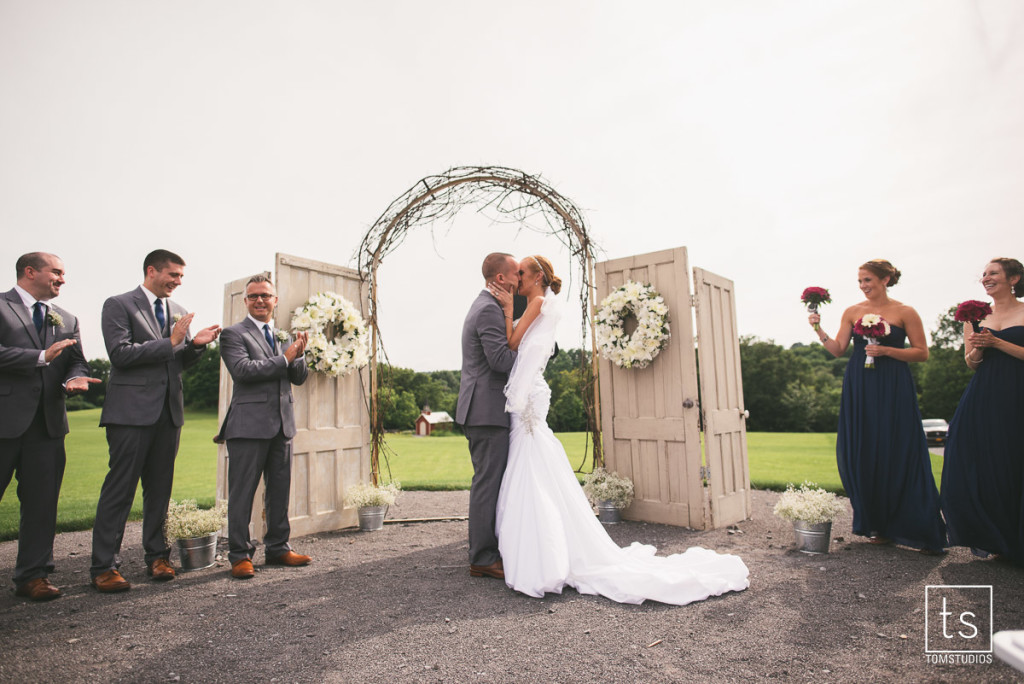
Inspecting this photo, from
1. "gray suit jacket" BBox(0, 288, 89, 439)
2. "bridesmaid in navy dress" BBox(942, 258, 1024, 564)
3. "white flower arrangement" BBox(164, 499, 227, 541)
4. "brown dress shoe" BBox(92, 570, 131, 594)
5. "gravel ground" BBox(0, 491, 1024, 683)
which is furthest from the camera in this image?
"white flower arrangement" BBox(164, 499, 227, 541)

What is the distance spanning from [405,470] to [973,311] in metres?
11.6

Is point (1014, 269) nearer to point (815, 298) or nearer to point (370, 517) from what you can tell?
point (815, 298)

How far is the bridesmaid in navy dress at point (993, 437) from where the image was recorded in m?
4.57

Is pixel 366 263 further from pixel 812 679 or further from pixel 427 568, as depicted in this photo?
pixel 812 679

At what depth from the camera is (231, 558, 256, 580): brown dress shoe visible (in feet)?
15.0

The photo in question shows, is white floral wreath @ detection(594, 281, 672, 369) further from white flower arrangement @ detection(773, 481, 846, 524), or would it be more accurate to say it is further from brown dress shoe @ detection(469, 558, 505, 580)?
brown dress shoe @ detection(469, 558, 505, 580)

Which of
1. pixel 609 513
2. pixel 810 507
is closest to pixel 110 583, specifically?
pixel 609 513

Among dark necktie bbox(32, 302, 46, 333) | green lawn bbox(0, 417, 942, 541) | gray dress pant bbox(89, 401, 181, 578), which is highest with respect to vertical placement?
dark necktie bbox(32, 302, 46, 333)

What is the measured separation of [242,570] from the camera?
15.0 ft

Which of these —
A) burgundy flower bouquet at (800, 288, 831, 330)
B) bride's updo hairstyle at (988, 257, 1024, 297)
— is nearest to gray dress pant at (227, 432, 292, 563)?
burgundy flower bouquet at (800, 288, 831, 330)

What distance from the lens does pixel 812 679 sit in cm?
272

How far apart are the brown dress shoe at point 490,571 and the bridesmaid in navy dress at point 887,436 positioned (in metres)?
3.33

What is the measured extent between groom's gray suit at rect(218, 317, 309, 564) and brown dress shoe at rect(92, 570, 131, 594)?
0.73m

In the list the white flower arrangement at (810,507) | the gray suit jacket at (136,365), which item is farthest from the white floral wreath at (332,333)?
the white flower arrangement at (810,507)
